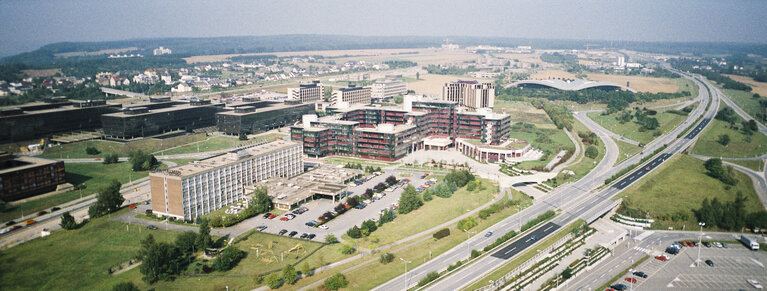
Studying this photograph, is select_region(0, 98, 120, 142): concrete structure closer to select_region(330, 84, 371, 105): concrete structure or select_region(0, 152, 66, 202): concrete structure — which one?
select_region(0, 152, 66, 202): concrete structure

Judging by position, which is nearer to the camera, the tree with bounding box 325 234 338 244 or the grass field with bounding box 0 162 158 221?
the tree with bounding box 325 234 338 244

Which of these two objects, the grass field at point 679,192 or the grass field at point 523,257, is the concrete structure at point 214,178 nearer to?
the grass field at point 523,257

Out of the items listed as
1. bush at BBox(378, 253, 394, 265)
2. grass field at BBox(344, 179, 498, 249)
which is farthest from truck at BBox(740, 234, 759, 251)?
bush at BBox(378, 253, 394, 265)

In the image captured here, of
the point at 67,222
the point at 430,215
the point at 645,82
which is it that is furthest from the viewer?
the point at 645,82

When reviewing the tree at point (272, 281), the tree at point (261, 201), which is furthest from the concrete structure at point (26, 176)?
the tree at point (272, 281)

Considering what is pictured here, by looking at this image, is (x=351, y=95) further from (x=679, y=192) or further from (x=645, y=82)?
(x=645, y=82)

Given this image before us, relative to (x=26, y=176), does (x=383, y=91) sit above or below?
above

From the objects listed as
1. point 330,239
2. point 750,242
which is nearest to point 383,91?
point 330,239
